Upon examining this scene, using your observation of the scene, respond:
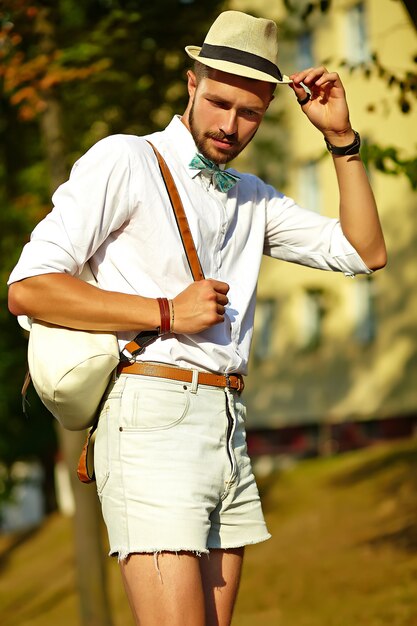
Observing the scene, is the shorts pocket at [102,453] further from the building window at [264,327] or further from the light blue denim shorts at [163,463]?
the building window at [264,327]

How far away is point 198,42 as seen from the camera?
13.3 m

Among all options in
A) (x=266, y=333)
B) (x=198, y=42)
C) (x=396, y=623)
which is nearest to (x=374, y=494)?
(x=396, y=623)

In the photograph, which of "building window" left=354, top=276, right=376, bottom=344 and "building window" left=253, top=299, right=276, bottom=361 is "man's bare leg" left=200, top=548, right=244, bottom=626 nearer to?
"building window" left=354, top=276, right=376, bottom=344

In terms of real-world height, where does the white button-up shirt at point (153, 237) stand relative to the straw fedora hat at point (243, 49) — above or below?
below

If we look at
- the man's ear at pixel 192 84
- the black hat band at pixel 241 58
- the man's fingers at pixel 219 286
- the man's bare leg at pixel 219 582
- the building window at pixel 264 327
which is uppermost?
the black hat band at pixel 241 58

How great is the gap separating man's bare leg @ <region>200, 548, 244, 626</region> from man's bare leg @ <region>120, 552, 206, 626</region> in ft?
0.61

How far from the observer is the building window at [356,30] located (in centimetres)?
2700

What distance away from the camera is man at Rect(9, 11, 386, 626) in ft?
11.1

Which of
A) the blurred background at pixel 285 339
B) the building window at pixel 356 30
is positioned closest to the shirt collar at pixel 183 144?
the blurred background at pixel 285 339

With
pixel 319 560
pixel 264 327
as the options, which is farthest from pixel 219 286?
pixel 264 327

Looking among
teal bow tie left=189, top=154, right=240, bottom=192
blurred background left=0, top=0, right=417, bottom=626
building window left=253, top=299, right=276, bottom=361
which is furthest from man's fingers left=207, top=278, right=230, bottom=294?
building window left=253, top=299, right=276, bottom=361

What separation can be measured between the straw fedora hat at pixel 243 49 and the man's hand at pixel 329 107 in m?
0.12

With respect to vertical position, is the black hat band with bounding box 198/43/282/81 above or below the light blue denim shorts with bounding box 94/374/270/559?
above

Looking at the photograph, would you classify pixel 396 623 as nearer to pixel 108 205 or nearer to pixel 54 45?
pixel 54 45
